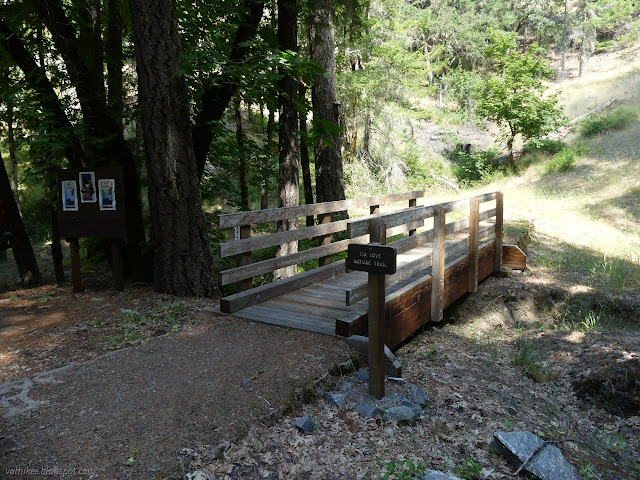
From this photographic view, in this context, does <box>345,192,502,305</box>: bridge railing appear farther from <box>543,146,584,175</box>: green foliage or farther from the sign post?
<box>543,146,584,175</box>: green foliage

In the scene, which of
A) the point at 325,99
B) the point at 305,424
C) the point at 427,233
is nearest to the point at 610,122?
the point at 325,99

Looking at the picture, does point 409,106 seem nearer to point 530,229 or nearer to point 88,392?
point 530,229

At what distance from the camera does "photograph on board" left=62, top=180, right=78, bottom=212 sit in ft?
25.2

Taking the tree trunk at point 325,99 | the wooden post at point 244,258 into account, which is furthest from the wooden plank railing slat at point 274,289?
the tree trunk at point 325,99

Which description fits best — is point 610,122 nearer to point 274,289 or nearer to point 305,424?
point 274,289

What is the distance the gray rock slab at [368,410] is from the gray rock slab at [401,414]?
7cm

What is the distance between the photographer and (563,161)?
21.4 metres

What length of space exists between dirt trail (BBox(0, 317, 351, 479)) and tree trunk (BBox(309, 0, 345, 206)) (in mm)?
6734

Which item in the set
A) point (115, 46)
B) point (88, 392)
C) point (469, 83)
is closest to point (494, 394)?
point (88, 392)

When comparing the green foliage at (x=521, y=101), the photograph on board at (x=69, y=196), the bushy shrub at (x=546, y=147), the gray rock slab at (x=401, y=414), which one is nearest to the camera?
the gray rock slab at (x=401, y=414)

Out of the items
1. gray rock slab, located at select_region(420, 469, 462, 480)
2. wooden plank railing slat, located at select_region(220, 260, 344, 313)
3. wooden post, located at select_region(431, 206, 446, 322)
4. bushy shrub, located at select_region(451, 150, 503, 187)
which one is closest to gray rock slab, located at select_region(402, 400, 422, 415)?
gray rock slab, located at select_region(420, 469, 462, 480)

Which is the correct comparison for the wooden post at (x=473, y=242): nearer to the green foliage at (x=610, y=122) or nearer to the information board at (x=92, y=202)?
the information board at (x=92, y=202)

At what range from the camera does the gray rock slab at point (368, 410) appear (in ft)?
13.7

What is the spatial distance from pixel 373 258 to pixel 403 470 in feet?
5.71
